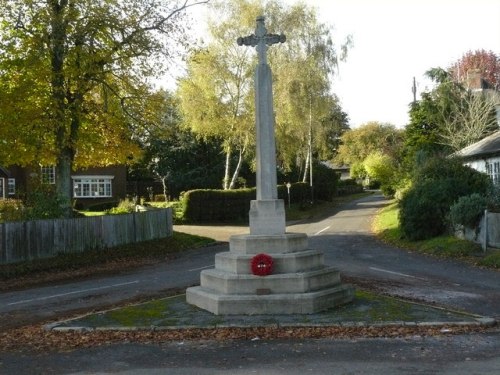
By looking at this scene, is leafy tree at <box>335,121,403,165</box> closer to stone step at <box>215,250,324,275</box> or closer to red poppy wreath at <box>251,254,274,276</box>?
stone step at <box>215,250,324,275</box>

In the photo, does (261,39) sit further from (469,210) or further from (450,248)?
(450,248)

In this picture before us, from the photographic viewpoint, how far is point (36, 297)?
14.3m

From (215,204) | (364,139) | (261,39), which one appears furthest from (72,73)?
(364,139)

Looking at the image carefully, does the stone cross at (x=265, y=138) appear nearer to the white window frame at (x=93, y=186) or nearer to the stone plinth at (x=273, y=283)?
the stone plinth at (x=273, y=283)

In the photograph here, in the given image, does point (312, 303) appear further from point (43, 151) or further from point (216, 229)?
point (216, 229)

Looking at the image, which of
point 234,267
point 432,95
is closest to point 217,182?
point 432,95

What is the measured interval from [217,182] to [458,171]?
30.3m

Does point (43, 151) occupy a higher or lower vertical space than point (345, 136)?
lower

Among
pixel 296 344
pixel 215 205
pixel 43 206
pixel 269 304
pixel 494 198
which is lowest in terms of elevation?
pixel 296 344

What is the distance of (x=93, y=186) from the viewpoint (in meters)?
55.5

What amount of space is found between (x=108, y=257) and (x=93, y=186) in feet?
115

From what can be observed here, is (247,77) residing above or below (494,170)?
above

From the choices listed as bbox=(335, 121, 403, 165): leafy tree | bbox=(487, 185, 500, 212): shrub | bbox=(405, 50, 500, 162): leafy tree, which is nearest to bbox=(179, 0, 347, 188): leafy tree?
bbox=(405, 50, 500, 162): leafy tree

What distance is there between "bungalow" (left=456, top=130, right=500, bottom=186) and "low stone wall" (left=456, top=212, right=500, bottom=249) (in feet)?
25.8
